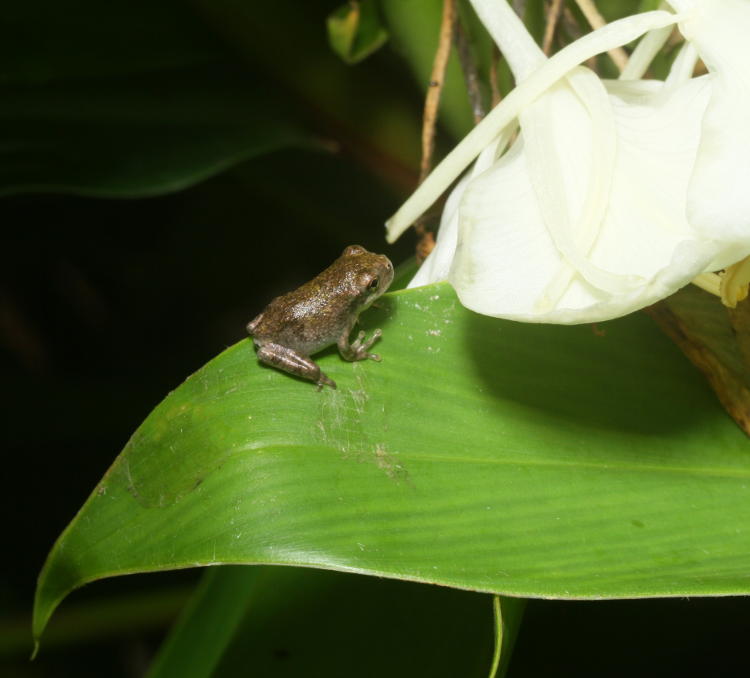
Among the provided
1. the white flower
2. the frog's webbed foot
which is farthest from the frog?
the white flower

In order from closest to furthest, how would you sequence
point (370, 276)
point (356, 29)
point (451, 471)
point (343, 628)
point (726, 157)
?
point (726, 157)
point (451, 471)
point (343, 628)
point (370, 276)
point (356, 29)

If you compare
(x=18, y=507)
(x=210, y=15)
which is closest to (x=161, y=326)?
(x=18, y=507)

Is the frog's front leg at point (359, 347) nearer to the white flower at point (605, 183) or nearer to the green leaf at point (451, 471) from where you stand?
the green leaf at point (451, 471)

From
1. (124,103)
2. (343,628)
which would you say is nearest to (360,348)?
(343,628)

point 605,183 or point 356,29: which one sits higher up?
point 356,29

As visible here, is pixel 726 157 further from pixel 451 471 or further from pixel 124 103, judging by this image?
pixel 124 103

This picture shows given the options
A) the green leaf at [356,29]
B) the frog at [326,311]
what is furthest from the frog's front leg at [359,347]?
the green leaf at [356,29]

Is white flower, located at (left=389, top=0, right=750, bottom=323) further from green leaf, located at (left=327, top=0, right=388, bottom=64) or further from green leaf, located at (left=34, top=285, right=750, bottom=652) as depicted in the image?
green leaf, located at (left=327, top=0, right=388, bottom=64)
